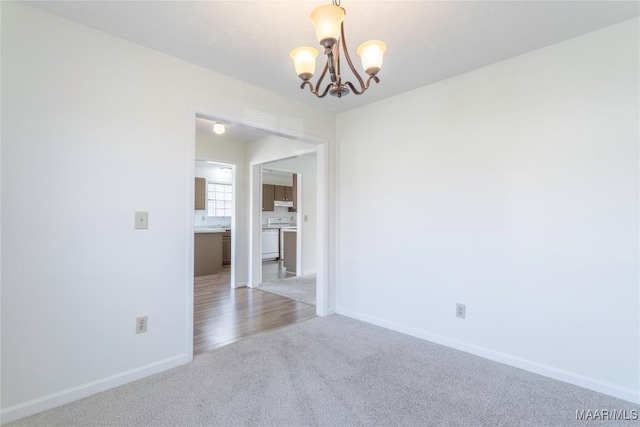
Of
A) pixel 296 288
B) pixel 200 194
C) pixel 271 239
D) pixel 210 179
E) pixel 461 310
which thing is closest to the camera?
pixel 461 310

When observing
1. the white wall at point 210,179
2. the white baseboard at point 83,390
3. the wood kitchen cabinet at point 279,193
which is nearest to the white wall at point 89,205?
the white baseboard at point 83,390

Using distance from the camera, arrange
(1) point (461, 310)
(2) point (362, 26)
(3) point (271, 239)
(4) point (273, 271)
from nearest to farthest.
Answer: (2) point (362, 26), (1) point (461, 310), (4) point (273, 271), (3) point (271, 239)

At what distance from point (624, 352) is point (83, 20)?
163 inches

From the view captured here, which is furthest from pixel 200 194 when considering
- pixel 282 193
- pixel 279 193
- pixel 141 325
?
pixel 141 325

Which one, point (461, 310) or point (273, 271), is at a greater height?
point (461, 310)

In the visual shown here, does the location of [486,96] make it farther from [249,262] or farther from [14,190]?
[249,262]

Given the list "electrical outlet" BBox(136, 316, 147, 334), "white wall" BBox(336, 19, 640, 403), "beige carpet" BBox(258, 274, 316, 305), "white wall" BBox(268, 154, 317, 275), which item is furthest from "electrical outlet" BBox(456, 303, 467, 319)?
"white wall" BBox(268, 154, 317, 275)

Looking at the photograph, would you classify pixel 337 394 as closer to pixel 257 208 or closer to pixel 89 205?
pixel 89 205

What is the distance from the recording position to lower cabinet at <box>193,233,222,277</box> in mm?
5988

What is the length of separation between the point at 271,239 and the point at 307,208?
7.61 feet

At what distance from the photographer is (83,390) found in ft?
6.70

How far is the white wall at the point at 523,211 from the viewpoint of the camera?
2055 millimetres

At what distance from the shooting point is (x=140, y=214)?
89.7 inches

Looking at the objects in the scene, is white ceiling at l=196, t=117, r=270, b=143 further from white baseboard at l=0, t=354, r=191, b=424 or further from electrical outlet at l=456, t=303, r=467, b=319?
electrical outlet at l=456, t=303, r=467, b=319
